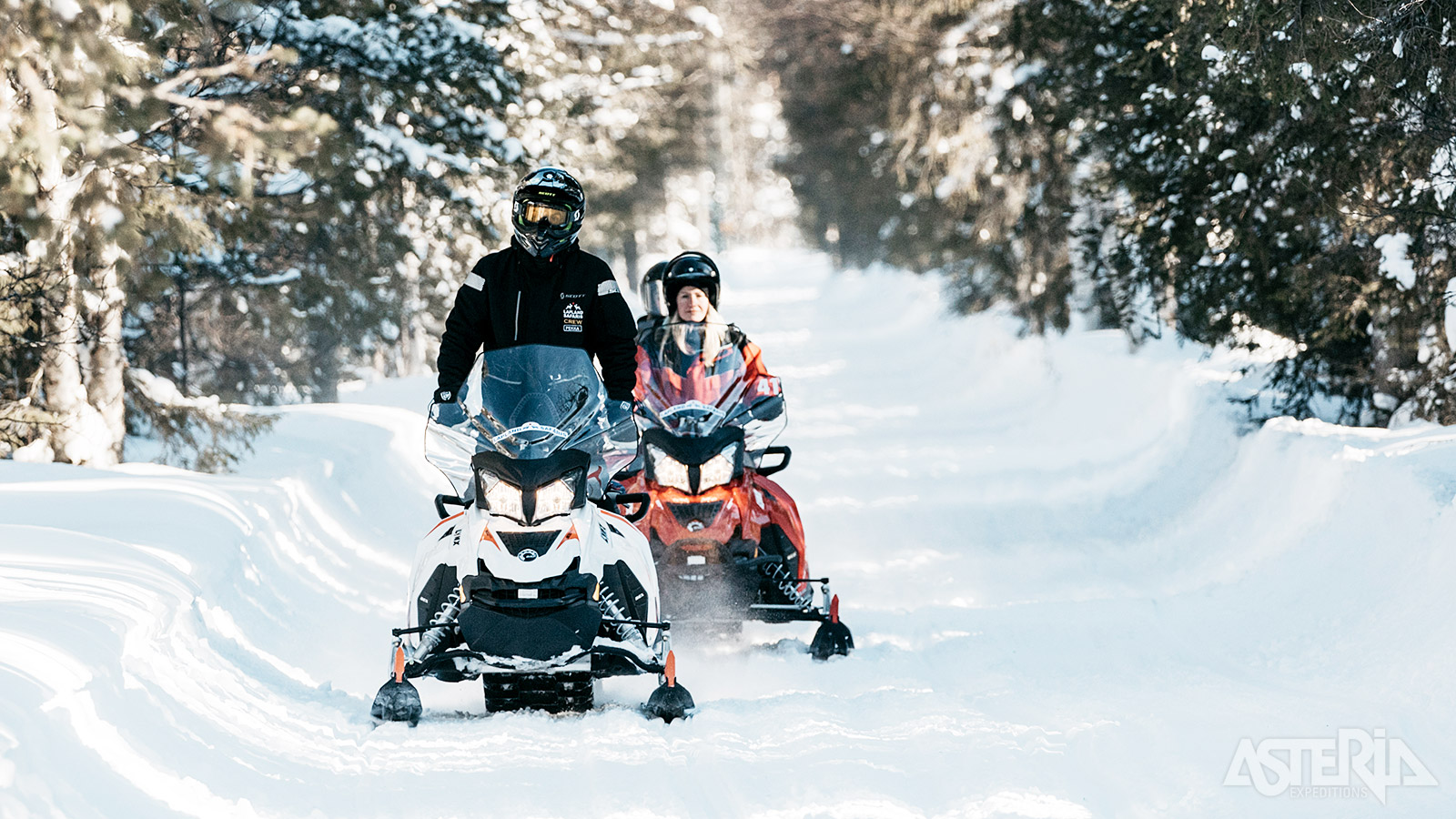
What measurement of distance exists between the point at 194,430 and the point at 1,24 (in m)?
5.74

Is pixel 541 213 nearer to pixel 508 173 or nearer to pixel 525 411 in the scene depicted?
pixel 525 411

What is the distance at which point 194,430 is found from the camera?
11.8m

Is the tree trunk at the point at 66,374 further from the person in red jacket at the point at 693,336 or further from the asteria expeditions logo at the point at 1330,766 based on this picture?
the asteria expeditions logo at the point at 1330,766

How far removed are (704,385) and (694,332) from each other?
36 centimetres

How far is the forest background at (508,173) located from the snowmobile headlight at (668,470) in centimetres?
281

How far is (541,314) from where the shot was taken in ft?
19.2

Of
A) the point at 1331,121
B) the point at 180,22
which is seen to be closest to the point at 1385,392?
the point at 1331,121

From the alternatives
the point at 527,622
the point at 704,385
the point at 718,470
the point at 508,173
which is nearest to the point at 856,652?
the point at 718,470

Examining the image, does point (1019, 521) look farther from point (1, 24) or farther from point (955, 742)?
point (1, 24)

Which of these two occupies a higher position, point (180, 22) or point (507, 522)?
point (180, 22)

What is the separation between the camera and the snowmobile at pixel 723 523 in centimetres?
719

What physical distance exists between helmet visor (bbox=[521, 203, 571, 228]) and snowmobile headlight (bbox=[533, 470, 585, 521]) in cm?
118

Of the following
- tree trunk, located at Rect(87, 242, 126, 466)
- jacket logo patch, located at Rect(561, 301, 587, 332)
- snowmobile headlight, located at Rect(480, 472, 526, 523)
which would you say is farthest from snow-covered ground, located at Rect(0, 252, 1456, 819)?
jacket logo patch, located at Rect(561, 301, 587, 332)

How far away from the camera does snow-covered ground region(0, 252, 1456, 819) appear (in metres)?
4.66
